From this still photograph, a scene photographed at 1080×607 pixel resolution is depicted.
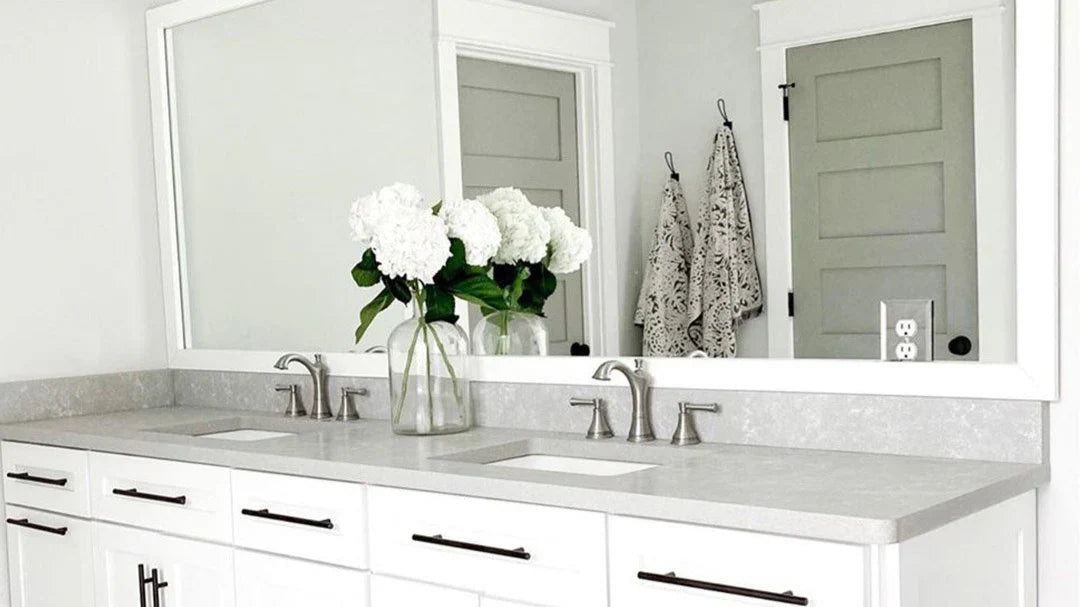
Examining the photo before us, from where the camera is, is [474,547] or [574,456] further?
[574,456]

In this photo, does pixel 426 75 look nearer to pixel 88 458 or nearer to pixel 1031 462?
pixel 88 458

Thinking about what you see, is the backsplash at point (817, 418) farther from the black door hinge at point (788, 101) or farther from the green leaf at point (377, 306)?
the black door hinge at point (788, 101)

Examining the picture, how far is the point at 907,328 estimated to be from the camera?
6.96ft

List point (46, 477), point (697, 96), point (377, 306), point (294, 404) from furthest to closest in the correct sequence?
point (294, 404)
point (46, 477)
point (377, 306)
point (697, 96)

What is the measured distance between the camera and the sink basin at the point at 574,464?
93.5 inches

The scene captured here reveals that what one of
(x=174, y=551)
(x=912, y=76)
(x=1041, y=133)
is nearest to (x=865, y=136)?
(x=912, y=76)

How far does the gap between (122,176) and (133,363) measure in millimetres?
533

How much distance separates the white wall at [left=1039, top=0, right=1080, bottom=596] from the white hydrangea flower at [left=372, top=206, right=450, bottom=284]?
1.19 metres

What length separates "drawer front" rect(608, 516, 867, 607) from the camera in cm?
166

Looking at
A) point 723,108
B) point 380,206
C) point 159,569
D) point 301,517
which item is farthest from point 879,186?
point 159,569

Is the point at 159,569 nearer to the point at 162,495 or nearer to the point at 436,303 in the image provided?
the point at 162,495

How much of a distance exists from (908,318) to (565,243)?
749mm

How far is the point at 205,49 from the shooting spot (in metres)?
3.44

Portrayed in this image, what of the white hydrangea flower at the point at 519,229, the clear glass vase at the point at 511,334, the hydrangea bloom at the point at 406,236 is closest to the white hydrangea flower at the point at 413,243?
the hydrangea bloom at the point at 406,236
